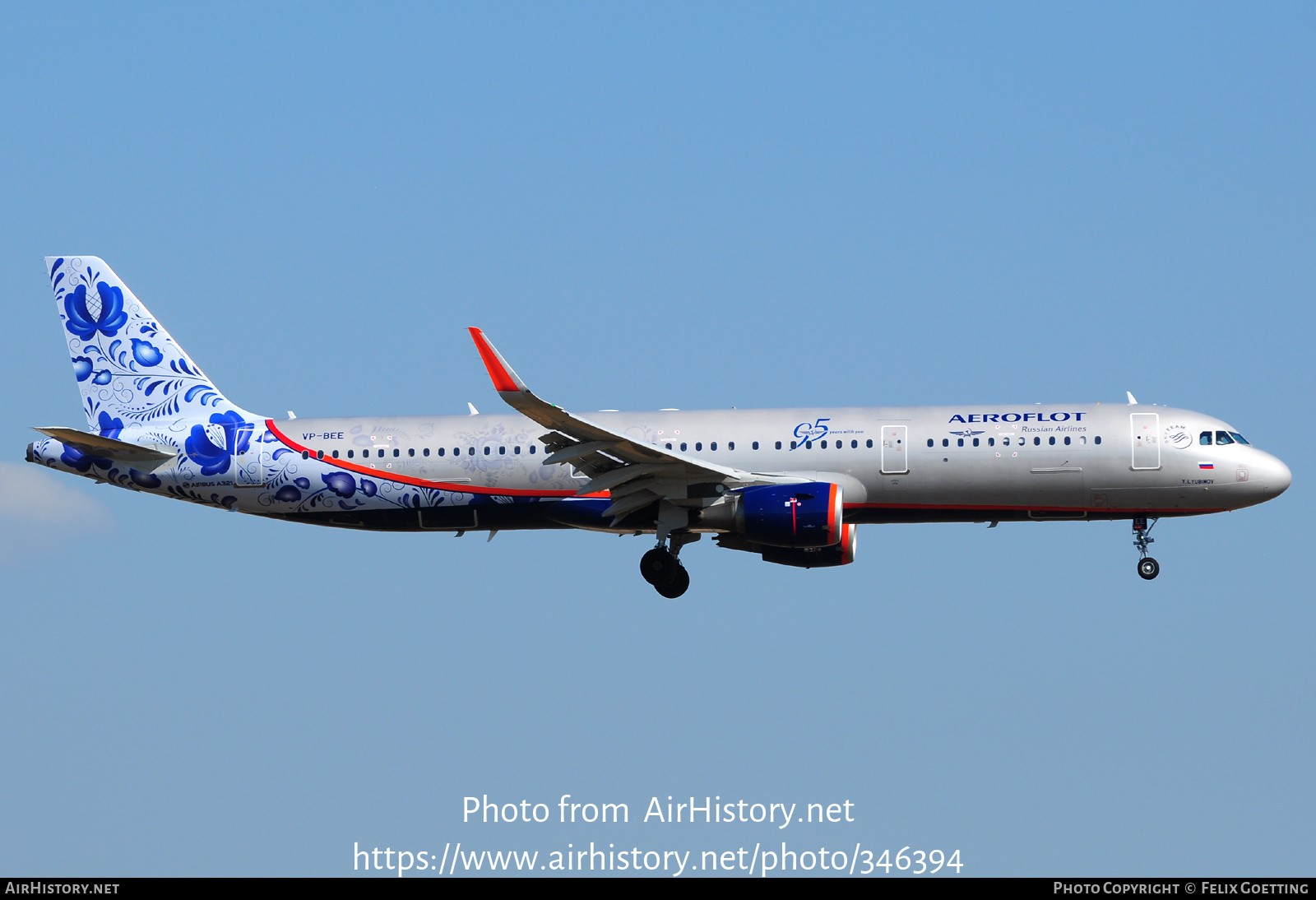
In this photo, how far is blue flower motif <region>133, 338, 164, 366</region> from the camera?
4384cm

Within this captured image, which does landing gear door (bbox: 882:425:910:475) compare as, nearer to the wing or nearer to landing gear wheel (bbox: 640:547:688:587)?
the wing

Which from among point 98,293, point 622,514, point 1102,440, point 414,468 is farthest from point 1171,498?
point 98,293

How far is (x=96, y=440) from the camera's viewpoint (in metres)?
41.0

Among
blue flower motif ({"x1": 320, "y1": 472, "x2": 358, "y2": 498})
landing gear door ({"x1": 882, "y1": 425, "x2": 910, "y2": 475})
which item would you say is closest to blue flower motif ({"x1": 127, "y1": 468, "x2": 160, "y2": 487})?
blue flower motif ({"x1": 320, "y1": 472, "x2": 358, "y2": 498})

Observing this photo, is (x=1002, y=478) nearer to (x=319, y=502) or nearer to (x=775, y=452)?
(x=775, y=452)

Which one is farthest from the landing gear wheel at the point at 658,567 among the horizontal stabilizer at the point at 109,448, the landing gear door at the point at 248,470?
the horizontal stabilizer at the point at 109,448

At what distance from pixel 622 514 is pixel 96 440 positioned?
518 inches

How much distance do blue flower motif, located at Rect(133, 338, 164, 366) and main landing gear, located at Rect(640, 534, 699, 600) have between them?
Result: 14.1m

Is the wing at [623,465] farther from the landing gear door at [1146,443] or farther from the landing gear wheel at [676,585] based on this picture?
the landing gear door at [1146,443]

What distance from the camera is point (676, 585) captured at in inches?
1608

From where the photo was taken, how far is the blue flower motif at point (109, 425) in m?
42.8
